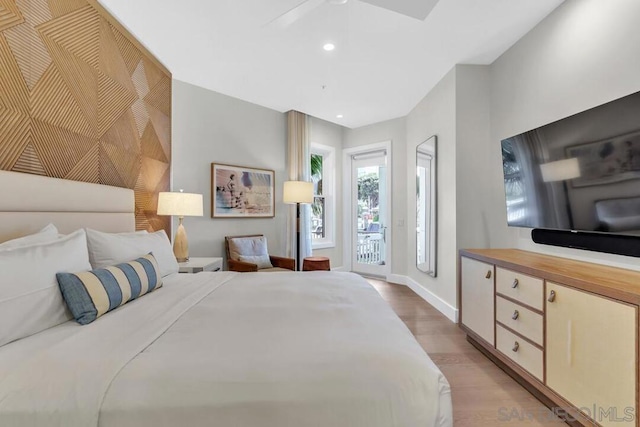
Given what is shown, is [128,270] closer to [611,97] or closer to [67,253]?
[67,253]

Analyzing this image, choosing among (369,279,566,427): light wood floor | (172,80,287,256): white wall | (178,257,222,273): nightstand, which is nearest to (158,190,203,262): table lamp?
(178,257,222,273): nightstand

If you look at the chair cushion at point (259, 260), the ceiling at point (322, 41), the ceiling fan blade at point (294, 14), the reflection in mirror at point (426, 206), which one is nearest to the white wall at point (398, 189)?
the reflection in mirror at point (426, 206)

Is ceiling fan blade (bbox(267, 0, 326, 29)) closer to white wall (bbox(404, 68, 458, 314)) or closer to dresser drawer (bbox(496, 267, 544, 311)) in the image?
white wall (bbox(404, 68, 458, 314))

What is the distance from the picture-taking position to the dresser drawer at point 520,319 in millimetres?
1755

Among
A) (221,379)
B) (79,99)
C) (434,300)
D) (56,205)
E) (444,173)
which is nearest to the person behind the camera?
(221,379)

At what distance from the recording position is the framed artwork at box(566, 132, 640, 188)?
5.02 ft

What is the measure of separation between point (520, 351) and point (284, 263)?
8.45ft

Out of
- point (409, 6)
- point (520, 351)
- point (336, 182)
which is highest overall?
point (409, 6)

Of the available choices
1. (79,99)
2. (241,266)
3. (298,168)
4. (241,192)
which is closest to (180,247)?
(241,266)

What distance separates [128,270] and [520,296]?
2.37 m

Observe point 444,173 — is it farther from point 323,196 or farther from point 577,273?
point 323,196

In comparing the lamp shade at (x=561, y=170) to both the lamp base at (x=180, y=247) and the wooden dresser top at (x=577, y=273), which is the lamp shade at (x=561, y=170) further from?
the lamp base at (x=180, y=247)

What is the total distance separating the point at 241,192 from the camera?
3.99 meters

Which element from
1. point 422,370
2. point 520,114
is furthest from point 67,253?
point 520,114
